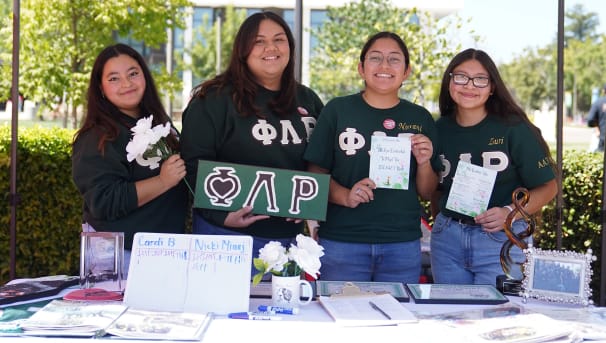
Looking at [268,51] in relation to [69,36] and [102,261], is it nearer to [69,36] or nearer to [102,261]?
[102,261]

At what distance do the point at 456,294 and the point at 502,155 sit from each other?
0.74 meters

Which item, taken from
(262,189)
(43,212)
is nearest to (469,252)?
(262,189)

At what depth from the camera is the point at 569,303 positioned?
251 centimetres

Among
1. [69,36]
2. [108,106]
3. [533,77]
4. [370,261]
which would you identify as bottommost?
[370,261]

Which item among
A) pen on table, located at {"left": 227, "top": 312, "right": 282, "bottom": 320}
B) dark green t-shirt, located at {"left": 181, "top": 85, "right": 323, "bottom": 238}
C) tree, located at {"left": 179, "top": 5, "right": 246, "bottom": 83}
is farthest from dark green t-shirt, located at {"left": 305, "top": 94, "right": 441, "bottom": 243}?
tree, located at {"left": 179, "top": 5, "right": 246, "bottom": 83}

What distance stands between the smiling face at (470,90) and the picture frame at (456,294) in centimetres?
82

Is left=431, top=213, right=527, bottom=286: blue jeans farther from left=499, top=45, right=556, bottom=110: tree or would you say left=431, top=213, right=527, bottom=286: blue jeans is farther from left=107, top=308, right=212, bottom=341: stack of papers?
left=499, top=45, right=556, bottom=110: tree

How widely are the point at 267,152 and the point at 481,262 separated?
1061 mm

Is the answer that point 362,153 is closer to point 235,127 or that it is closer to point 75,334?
point 235,127

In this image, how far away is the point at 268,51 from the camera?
3.09m

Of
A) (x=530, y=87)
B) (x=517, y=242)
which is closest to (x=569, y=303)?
(x=517, y=242)

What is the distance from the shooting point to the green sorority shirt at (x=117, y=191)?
2.83 meters

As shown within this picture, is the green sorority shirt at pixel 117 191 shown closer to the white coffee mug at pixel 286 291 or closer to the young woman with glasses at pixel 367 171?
the young woman with glasses at pixel 367 171

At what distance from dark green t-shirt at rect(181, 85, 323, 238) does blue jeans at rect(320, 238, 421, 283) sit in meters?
0.29
